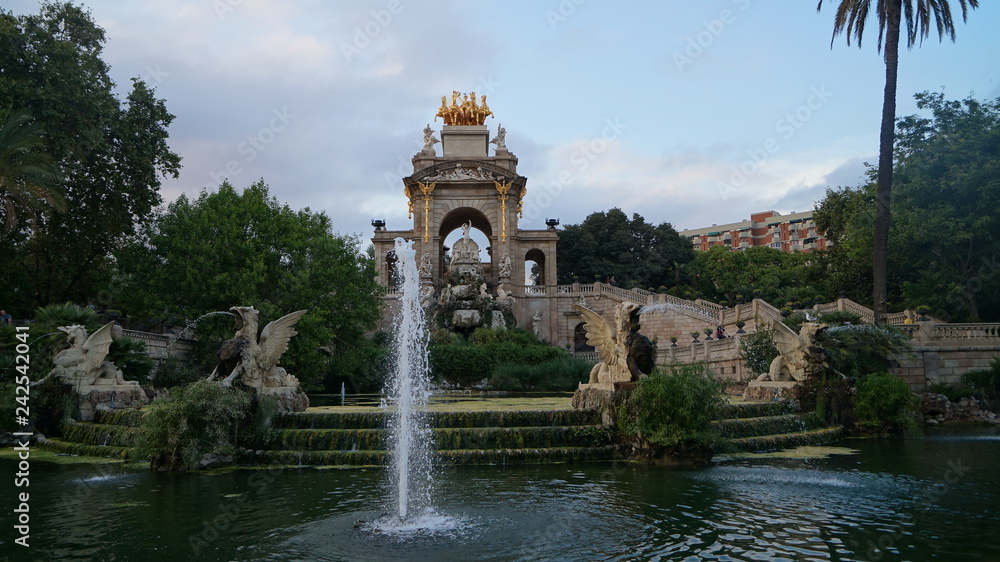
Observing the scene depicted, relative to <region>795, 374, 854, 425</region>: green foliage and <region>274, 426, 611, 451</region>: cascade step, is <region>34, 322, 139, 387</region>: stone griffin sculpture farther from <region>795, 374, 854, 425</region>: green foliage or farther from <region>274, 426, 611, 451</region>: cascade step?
<region>795, 374, 854, 425</region>: green foliage

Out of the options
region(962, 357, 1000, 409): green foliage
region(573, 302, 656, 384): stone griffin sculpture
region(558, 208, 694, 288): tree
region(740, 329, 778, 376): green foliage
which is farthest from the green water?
region(558, 208, 694, 288): tree

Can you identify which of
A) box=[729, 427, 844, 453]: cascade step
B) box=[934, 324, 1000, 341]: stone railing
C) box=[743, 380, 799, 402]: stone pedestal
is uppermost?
box=[934, 324, 1000, 341]: stone railing

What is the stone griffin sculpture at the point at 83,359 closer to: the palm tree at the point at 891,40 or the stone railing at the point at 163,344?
the stone railing at the point at 163,344

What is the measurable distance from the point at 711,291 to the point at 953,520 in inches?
2028

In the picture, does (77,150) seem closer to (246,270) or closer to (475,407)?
(246,270)

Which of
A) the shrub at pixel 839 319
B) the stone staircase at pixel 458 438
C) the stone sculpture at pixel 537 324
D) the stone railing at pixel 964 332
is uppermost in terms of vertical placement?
the stone sculpture at pixel 537 324

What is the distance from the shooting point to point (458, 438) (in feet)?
42.0

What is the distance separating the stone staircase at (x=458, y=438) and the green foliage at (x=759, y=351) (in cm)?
569

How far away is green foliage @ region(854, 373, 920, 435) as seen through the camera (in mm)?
16312

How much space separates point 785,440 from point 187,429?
11.5m

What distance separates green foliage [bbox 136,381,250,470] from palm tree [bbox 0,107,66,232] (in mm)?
11932

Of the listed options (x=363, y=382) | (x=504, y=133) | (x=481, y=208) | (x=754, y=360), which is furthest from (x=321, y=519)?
(x=504, y=133)

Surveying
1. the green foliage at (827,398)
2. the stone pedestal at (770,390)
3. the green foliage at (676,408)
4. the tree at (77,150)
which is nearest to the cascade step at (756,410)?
the stone pedestal at (770,390)

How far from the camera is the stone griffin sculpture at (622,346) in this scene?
1305 cm
